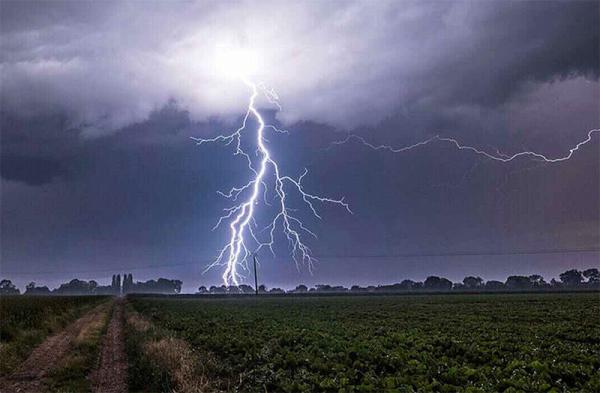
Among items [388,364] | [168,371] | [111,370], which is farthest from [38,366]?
[388,364]

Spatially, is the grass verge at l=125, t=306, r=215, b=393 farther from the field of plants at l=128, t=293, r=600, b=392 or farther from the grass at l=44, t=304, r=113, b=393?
the grass at l=44, t=304, r=113, b=393

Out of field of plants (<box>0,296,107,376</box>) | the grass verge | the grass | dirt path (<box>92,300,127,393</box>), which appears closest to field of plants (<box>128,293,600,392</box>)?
the grass verge

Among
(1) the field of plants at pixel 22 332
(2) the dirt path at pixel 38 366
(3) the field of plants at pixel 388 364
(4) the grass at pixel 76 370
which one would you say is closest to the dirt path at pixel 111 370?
(4) the grass at pixel 76 370

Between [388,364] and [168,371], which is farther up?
[168,371]

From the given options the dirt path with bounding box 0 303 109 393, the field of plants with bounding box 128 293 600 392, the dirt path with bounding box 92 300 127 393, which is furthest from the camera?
the dirt path with bounding box 0 303 109 393

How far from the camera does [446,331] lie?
25797mm

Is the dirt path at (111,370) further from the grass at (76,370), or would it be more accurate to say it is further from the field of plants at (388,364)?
the field of plants at (388,364)

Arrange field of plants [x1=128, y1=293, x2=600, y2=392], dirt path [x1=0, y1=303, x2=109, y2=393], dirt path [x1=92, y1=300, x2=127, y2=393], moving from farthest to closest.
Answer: dirt path [x1=0, y1=303, x2=109, y2=393] → dirt path [x1=92, y1=300, x2=127, y2=393] → field of plants [x1=128, y1=293, x2=600, y2=392]

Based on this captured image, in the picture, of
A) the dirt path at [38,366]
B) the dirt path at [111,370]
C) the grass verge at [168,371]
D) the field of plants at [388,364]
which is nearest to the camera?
the field of plants at [388,364]

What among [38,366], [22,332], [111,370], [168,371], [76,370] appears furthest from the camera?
[22,332]

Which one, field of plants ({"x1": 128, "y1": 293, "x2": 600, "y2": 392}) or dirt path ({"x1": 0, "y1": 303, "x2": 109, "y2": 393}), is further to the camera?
dirt path ({"x1": 0, "y1": 303, "x2": 109, "y2": 393})

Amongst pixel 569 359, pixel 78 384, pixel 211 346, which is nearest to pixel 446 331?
pixel 569 359

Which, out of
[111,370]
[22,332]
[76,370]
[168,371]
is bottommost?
[111,370]

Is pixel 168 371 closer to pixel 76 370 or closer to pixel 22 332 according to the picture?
pixel 76 370
